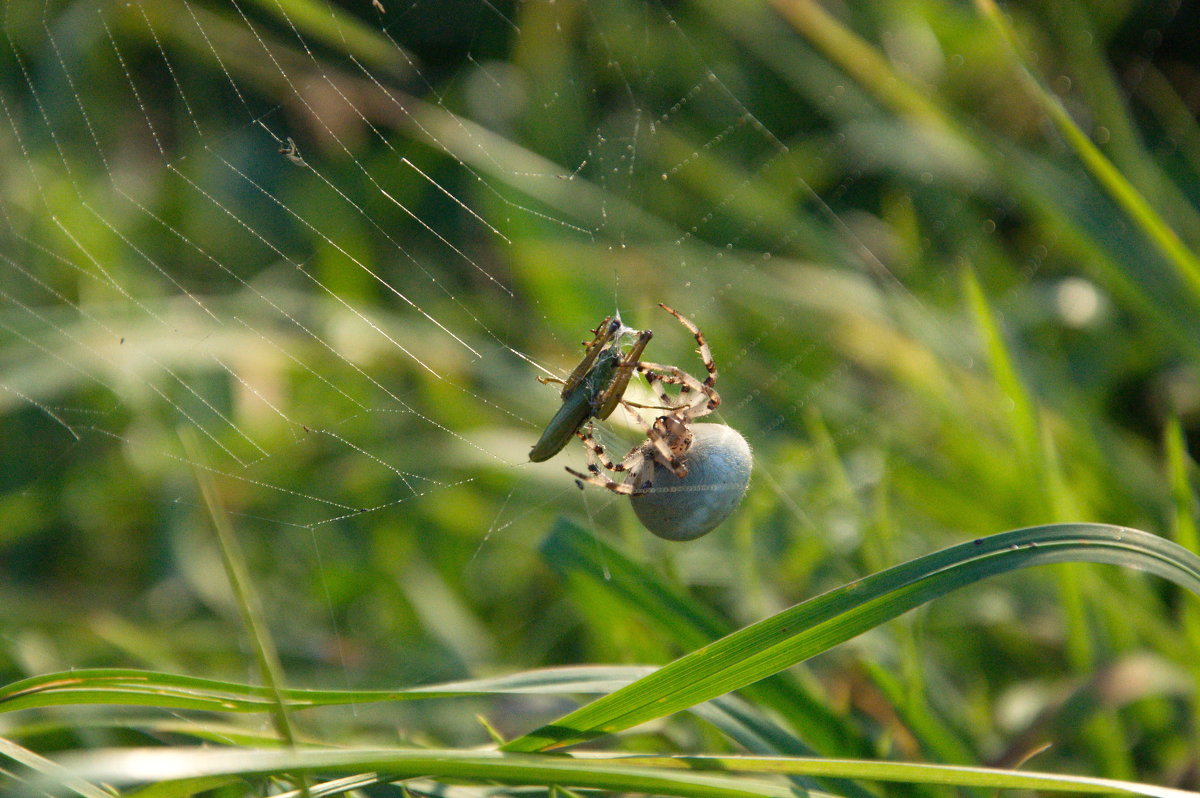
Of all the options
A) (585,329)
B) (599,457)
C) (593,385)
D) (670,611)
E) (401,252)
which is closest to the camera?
(593,385)

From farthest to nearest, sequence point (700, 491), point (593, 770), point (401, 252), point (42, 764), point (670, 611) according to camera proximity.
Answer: point (401, 252) < point (670, 611) < point (700, 491) < point (42, 764) < point (593, 770)

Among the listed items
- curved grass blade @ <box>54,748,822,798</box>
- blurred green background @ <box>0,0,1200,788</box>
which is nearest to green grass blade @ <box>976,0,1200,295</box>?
blurred green background @ <box>0,0,1200,788</box>

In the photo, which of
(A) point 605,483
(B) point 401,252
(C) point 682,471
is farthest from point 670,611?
(B) point 401,252

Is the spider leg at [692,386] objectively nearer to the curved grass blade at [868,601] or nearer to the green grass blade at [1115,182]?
the curved grass blade at [868,601]

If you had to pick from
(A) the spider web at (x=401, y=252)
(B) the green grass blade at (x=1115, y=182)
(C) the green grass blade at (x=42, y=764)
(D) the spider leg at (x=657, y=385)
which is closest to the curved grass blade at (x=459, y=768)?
(C) the green grass blade at (x=42, y=764)

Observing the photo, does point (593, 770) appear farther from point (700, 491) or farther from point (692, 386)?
point (692, 386)

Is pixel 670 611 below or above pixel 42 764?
above

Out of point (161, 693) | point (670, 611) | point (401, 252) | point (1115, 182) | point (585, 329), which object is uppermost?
point (401, 252)
